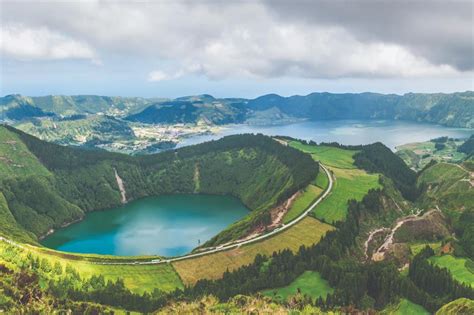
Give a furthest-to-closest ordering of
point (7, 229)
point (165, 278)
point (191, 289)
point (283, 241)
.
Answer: point (7, 229) → point (283, 241) → point (165, 278) → point (191, 289)

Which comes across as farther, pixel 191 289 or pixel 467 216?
pixel 467 216

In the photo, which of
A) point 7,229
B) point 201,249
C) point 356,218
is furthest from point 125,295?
point 356,218

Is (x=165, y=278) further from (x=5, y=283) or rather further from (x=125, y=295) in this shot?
(x=5, y=283)

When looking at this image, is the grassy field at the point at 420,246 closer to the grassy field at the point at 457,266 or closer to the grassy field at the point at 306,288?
the grassy field at the point at 457,266

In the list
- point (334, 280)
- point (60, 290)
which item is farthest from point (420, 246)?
point (60, 290)

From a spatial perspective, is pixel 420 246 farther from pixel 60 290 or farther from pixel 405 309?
pixel 60 290

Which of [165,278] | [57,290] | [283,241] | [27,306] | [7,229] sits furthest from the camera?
[7,229]

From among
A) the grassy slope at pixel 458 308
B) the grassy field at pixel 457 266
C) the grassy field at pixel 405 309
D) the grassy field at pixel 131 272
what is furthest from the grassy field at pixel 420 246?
the grassy field at pixel 131 272
